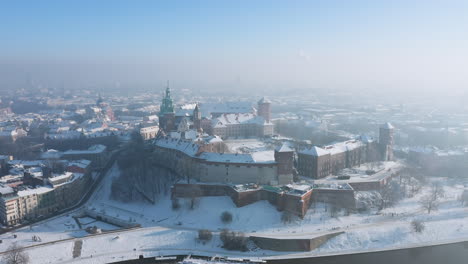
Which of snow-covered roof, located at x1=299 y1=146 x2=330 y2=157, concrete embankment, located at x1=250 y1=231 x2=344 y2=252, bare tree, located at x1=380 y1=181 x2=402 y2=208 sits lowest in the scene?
concrete embankment, located at x1=250 y1=231 x2=344 y2=252

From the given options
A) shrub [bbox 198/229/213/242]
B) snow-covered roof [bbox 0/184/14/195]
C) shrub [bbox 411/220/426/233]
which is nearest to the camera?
shrub [bbox 198/229/213/242]

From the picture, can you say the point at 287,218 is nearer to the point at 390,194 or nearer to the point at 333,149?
the point at 390,194

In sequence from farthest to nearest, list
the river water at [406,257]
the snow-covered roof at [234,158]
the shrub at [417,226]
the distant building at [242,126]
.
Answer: the distant building at [242,126] < the snow-covered roof at [234,158] < the shrub at [417,226] < the river water at [406,257]

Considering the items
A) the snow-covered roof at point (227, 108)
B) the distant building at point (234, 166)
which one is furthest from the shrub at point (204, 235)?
the snow-covered roof at point (227, 108)

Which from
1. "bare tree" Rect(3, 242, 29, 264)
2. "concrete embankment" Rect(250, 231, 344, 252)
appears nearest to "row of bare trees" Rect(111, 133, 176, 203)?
"bare tree" Rect(3, 242, 29, 264)

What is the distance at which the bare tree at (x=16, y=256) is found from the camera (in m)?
34.7

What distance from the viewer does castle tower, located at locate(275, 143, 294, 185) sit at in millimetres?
47031

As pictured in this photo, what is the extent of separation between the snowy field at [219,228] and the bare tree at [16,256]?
84cm

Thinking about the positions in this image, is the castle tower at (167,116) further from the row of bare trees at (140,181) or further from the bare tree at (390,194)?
the bare tree at (390,194)

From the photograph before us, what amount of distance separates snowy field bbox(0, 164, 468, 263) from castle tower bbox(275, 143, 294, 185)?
4.57 m

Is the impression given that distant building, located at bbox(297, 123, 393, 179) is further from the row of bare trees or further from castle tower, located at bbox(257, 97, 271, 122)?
castle tower, located at bbox(257, 97, 271, 122)

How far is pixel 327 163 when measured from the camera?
5156 centimetres

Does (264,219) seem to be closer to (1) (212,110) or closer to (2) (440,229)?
(2) (440,229)

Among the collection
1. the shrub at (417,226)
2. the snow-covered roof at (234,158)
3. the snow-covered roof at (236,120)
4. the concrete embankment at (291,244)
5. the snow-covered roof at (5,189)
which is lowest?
the concrete embankment at (291,244)
